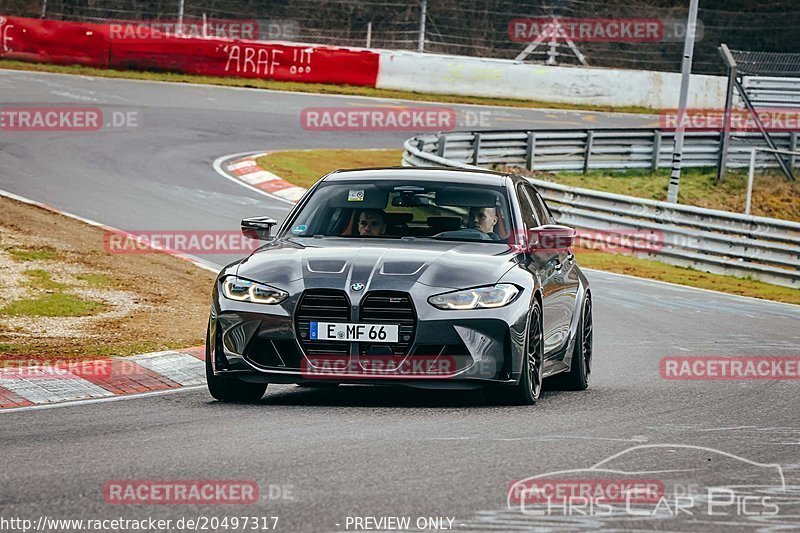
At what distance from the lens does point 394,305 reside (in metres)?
8.75

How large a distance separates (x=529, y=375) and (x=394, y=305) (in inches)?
41.9

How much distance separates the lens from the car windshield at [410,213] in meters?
9.98

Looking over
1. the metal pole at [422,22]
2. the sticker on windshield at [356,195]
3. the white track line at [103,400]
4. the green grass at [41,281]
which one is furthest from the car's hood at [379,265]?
the metal pole at [422,22]

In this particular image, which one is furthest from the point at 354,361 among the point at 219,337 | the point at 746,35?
the point at 746,35

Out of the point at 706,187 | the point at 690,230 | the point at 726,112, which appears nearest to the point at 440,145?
the point at 690,230

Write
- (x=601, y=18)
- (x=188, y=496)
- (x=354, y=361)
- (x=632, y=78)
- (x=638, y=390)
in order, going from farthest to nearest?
(x=601, y=18)
(x=632, y=78)
(x=638, y=390)
(x=354, y=361)
(x=188, y=496)

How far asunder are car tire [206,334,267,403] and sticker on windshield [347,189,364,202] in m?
1.52

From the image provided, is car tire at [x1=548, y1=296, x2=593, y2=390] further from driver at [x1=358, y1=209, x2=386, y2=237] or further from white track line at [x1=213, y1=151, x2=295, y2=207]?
white track line at [x1=213, y1=151, x2=295, y2=207]

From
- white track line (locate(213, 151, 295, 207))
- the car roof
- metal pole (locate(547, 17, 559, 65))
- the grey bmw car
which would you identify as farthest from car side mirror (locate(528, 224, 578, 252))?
metal pole (locate(547, 17, 559, 65))

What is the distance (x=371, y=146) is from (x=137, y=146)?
20.2 feet

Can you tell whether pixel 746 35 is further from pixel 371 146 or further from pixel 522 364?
pixel 522 364

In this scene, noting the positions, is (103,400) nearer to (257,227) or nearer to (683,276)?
(257,227)

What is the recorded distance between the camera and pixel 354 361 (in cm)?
873

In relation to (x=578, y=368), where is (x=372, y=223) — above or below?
above
